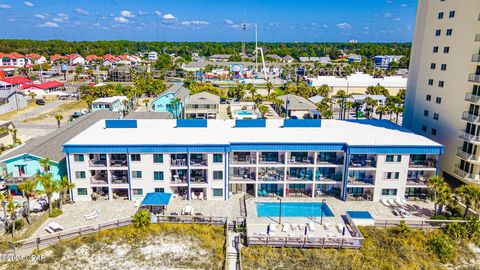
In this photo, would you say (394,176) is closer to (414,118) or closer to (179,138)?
(414,118)

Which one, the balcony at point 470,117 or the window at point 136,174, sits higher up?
the balcony at point 470,117

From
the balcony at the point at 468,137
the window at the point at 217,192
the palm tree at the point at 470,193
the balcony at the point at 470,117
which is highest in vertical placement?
the balcony at the point at 470,117

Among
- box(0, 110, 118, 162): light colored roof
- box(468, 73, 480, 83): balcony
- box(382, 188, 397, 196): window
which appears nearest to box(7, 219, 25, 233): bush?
box(0, 110, 118, 162): light colored roof

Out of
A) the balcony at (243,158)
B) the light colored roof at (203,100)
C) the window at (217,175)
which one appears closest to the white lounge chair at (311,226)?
the balcony at (243,158)

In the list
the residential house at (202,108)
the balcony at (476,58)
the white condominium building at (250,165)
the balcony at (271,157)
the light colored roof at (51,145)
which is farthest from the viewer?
the residential house at (202,108)

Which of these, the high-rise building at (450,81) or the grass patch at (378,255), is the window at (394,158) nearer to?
the high-rise building at (450,81)

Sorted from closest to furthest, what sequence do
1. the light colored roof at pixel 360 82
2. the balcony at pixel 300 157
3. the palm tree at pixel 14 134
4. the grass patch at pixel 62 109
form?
the balcony at pixel 300 157 → the palm tree at pixel 14 134 → the grass patch at pixel 62 109 → the light colored roof at pixel 360 82

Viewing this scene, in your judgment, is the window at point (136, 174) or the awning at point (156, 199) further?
the window at point (136, 174)

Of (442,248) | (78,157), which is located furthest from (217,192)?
(442,248)

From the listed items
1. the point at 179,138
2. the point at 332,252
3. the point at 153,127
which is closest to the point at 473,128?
the point at 332,252
